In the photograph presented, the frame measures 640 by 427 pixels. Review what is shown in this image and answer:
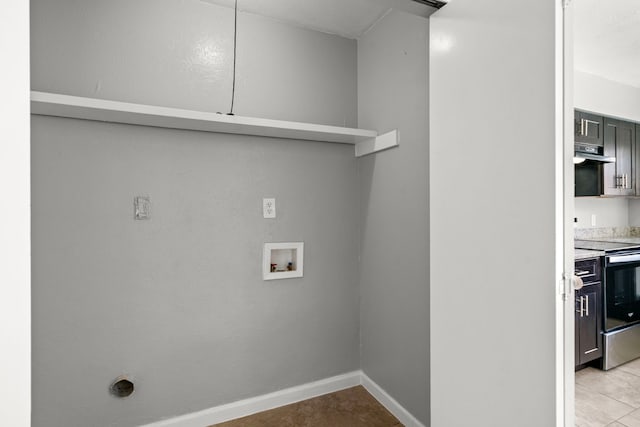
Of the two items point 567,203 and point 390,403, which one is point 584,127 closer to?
point 567,203

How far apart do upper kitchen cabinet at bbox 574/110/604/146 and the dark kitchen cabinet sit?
110 centimetres

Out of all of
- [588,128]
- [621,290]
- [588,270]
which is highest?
[588,128]

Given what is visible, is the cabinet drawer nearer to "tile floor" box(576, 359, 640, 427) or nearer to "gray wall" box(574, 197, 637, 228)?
"tile floor" box(576, 359, 640, 427)

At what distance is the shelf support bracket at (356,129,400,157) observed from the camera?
7.21 feet

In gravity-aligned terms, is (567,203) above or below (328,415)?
above

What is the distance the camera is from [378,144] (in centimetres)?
235

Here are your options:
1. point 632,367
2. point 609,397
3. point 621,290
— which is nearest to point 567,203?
point 609,397

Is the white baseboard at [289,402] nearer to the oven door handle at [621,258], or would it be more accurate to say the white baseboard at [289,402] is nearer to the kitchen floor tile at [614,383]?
the kitchen floor tile at [614,383]

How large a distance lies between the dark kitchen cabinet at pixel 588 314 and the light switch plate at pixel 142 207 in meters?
3.04

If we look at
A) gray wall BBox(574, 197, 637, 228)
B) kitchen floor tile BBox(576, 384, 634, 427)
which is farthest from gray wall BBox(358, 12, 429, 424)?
gray wall BBox(574, 197, 637, 228)

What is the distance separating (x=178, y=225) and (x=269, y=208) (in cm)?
59
